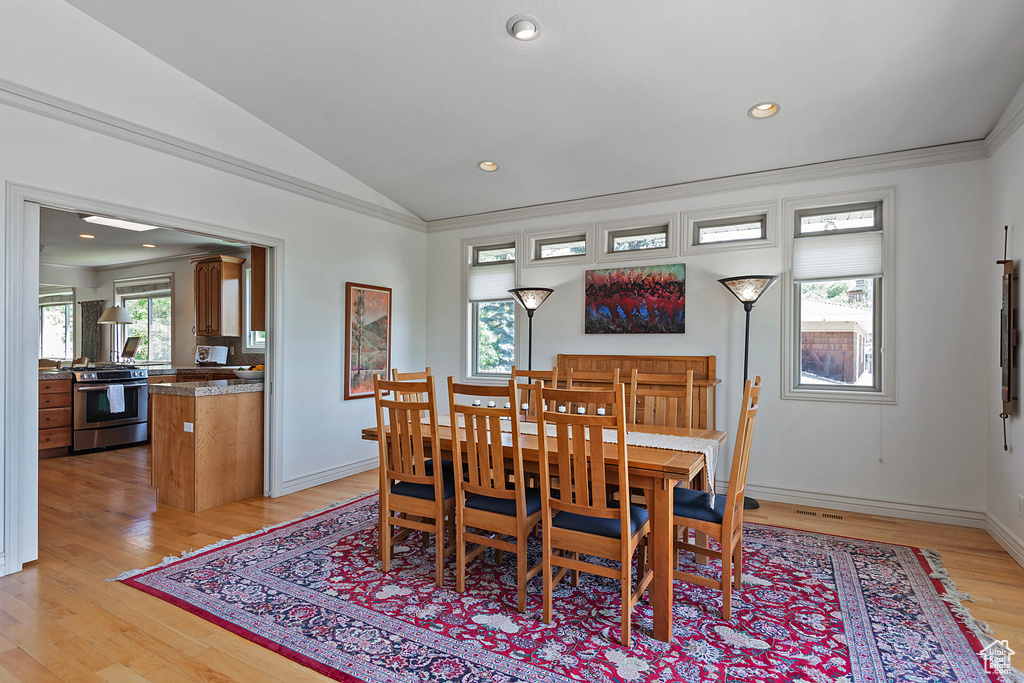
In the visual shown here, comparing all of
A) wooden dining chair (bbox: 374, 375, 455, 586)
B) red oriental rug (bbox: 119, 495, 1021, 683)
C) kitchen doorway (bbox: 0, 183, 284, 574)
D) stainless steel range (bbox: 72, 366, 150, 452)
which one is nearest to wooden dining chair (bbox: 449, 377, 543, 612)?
wooden dining chair (bbox: 374, 375, 455, 586)

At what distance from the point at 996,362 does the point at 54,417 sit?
8.75 metres

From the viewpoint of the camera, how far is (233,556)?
314cm

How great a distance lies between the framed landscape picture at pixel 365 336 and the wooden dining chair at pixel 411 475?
2338 mm

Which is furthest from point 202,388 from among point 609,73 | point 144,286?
point 144,286

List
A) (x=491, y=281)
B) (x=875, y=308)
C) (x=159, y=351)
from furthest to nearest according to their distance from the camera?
1. (x=159, y=351)
2. (x=491, y=281)
3. (x=875, y=308)

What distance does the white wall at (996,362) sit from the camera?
3.13 meters

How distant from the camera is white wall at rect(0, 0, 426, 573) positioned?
300 cm

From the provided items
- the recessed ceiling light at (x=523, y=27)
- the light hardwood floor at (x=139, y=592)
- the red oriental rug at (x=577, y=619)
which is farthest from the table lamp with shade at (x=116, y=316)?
the recessed ceiling light at (x=523, y=27)

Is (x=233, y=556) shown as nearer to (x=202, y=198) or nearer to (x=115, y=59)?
(x=202, y=198)

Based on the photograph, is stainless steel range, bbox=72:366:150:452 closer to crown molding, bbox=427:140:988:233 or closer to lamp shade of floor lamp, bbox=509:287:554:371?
crown molding, bbox=427:140:988:233

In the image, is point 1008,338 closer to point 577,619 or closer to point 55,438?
point 577,619

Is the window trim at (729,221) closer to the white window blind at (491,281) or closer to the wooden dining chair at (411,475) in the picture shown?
the white window blind at (491,281)

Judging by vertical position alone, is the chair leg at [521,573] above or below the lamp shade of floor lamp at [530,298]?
below

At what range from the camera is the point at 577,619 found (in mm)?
2416
